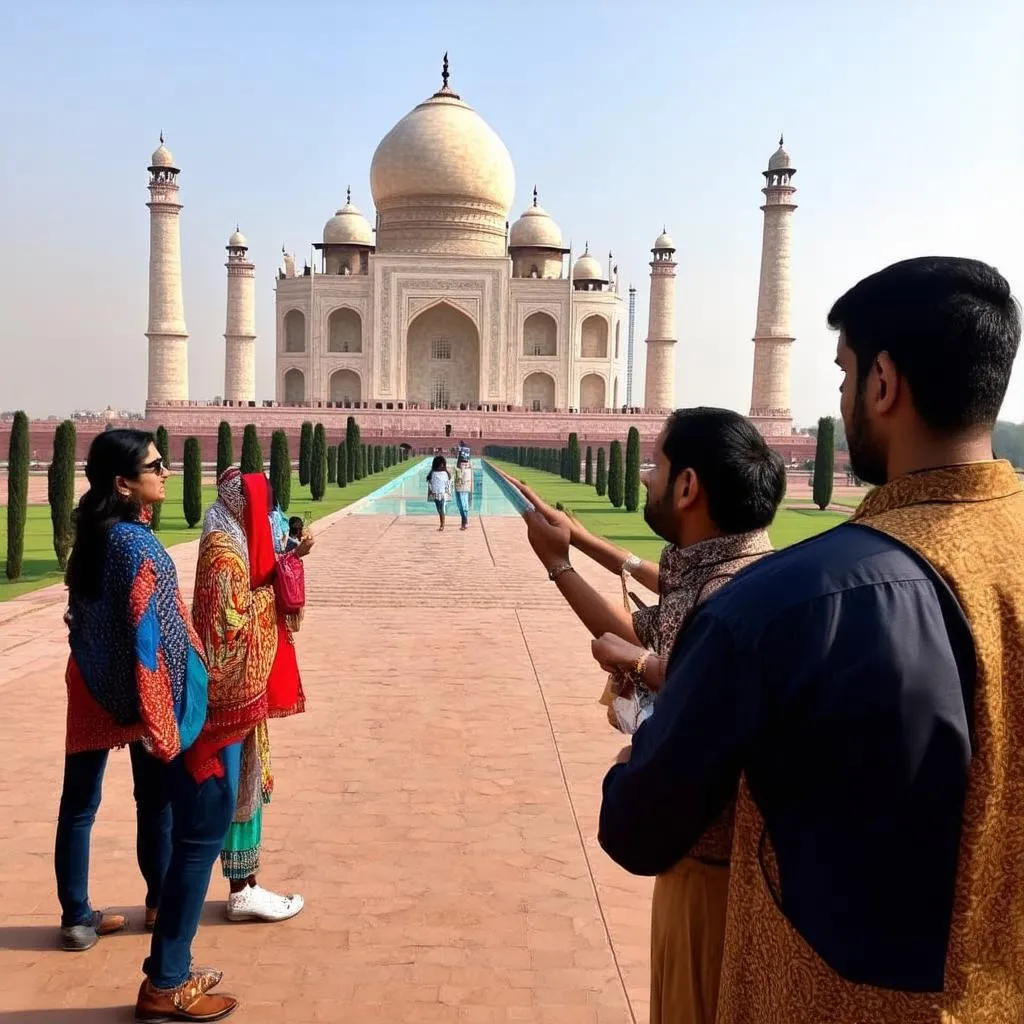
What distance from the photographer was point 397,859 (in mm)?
2531

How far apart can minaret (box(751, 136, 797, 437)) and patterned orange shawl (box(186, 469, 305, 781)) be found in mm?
29477

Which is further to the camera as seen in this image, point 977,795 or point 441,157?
point 441,157

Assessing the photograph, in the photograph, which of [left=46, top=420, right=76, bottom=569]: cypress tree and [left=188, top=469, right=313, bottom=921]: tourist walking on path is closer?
[left=188, top=469, right=313, bottom=921]: tourist walking on path

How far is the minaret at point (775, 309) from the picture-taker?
30.5 meters

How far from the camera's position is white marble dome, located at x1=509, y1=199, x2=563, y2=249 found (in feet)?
A: 128

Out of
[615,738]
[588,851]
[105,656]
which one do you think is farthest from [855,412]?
[615,738]

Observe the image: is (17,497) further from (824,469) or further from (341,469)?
(341,469)

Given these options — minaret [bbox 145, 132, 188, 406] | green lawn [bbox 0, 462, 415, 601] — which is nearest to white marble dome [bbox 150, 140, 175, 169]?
minaret [bbox 145, 132, 188, 406]

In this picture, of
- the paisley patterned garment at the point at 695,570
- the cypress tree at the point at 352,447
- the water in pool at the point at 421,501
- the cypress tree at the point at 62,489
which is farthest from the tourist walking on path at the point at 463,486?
the paisley patterned garment at the point at 695,570

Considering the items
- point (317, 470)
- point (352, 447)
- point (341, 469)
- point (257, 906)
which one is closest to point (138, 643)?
point (257, 906)

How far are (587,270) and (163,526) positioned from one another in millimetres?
31127

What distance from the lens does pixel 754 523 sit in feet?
4.29

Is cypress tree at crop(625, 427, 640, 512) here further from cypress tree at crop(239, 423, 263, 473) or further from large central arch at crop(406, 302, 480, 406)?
large central arch at crop(406, 302, 480, 406)

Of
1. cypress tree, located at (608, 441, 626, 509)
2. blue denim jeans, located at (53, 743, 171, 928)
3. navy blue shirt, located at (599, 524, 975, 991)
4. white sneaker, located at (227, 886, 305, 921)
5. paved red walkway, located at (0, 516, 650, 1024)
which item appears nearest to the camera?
A: navy blue shirt, located at (599, 524, 975, 991)
